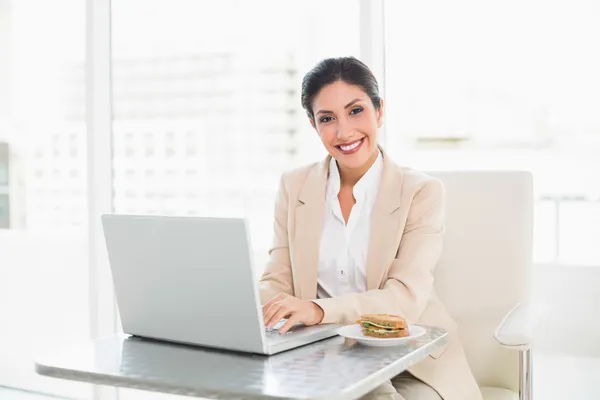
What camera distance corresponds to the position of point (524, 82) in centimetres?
266

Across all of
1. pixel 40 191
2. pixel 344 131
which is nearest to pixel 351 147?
pixel 344 131

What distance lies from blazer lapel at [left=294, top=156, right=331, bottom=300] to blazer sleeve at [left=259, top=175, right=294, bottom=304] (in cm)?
6

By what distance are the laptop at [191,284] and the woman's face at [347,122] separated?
61 centimetres

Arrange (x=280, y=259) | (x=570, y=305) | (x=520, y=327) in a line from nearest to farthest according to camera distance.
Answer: (x=520, y=327), (x=280, y=259), (x=570, y=305)

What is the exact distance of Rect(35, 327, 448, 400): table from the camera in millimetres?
1225

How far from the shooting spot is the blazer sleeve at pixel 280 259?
6.98ft

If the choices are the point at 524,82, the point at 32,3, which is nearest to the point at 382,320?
the point at 524,82

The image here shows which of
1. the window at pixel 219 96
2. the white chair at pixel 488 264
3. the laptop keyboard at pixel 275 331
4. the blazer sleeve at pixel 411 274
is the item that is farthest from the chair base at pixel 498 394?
the window at pixel 219 96

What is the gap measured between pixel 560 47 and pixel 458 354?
1151 mm

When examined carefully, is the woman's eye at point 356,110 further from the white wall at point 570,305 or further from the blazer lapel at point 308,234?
the white wall at point 570,305

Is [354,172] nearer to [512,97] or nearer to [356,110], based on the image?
[356,110]

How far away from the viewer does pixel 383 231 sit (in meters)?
2.00

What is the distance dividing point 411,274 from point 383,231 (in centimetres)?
14

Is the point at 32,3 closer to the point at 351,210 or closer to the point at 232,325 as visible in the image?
the point at 351,210
